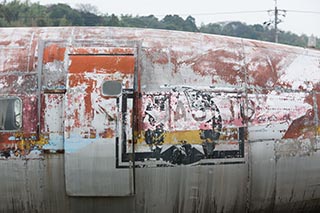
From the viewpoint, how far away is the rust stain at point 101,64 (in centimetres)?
640

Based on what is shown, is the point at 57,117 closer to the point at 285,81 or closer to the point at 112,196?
the point at 112,196

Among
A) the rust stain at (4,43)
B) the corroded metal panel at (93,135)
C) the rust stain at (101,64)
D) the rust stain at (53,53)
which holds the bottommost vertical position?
the corroded metal panel at (93,135)

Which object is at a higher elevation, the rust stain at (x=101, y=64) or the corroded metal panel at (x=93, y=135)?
the rust stain at (x=101, y=64)

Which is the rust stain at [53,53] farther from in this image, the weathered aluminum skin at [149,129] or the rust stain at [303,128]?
the rust stain at [303,128]

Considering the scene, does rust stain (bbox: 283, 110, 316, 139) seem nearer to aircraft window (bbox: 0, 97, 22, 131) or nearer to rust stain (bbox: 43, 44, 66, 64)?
rust stain (bbox: 43, 44, 66, 64)

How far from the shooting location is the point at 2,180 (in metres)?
6.40

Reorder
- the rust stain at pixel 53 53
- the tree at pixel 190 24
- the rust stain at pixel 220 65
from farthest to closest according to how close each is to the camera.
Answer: the tree at pixel 190 24 < the rust stain at pixel 220 65 < the rust stain at pixel 53 53

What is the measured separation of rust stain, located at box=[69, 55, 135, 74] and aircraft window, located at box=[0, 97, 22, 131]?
0.90 meters

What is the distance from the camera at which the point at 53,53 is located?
21.7 ft

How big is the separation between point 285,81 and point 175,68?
5.71 ft

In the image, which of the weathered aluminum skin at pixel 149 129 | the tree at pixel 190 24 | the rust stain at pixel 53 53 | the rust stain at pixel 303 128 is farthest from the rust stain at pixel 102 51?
the tree at pixel 190 24

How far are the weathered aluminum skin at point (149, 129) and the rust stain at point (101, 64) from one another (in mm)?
15

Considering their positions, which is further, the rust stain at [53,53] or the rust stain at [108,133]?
the rust stain at [53,53]

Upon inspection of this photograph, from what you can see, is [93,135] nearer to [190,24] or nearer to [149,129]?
[149,129]
